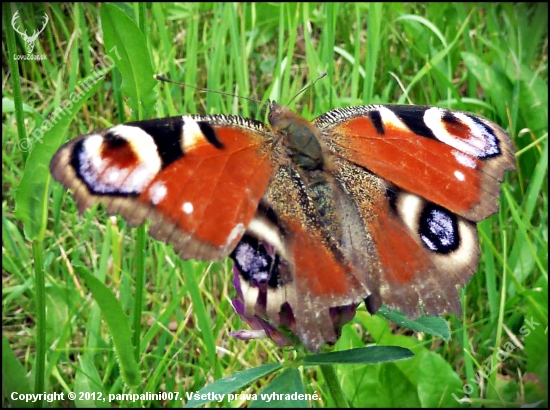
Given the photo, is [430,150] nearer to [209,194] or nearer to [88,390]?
[209,194]

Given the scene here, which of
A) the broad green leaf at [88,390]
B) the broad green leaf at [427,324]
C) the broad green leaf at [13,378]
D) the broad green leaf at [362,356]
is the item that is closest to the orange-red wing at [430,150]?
the broad green leaf at [427,324]

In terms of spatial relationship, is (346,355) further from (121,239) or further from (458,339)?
(121,239)

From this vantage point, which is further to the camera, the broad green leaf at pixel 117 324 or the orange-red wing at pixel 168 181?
the broad green leaf at pixel 117 324

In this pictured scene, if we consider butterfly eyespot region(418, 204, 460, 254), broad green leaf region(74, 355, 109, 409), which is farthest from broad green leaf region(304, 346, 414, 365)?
broad green leaf region(74, 355, 109, 409)

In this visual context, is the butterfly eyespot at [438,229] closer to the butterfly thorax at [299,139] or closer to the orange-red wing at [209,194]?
the butterfly thorax at [299,139]

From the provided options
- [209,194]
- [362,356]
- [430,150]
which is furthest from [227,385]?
[430,150]
